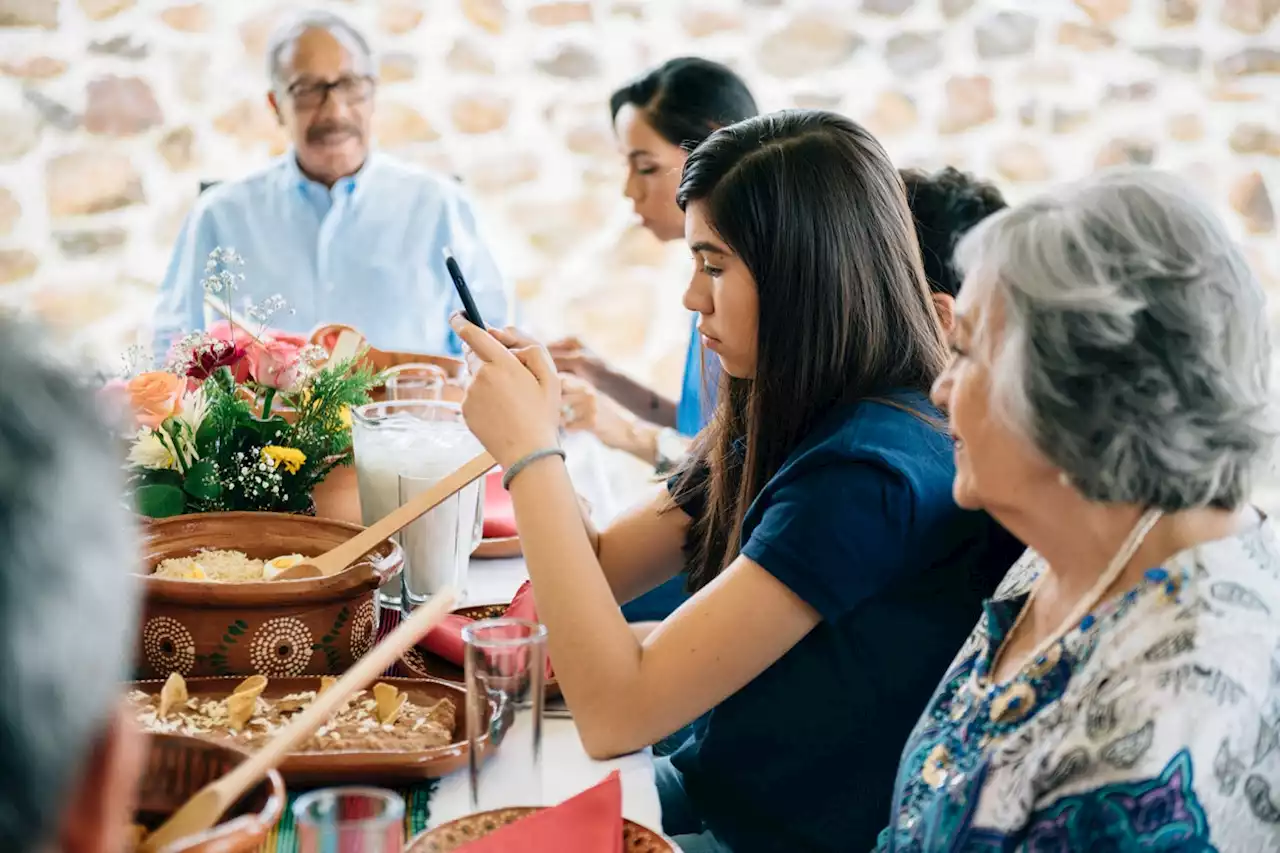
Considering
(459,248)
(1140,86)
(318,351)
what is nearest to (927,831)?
(318,351)

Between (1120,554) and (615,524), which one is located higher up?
(1120,554)

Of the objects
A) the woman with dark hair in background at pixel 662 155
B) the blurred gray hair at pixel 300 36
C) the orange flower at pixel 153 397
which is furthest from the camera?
the blurred gray hair at pixel 300 36

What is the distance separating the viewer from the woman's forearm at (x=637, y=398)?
3021mm

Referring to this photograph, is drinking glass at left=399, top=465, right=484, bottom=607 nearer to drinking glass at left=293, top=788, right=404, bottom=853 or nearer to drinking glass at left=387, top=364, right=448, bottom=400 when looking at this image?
drinking glass at left=387, top=364, right=448, bottom=400

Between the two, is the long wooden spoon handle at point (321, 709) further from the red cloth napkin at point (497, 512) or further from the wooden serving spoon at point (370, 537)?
the red cloth napkin at point (497, 512)

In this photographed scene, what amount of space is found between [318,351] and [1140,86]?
Result: 309 cm

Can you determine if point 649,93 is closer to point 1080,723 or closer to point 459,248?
point 459,248

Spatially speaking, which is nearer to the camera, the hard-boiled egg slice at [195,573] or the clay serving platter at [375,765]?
the clay serving platter at [375,765]

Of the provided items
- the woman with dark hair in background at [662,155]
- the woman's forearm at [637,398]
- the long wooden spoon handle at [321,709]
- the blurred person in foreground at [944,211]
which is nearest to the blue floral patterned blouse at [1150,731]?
the long wooden spoon handle at [321,709]

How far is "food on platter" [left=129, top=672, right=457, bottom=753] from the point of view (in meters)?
1.13

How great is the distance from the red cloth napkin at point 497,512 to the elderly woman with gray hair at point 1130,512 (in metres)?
0.92

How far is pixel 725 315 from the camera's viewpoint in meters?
1.38

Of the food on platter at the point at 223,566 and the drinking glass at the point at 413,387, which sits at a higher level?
the drinking glass at the point at 413,387

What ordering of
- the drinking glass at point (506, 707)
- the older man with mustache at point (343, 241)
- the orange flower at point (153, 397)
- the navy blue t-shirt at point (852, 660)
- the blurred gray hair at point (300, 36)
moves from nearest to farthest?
the drinking glass at point (506, 707) < the navy blue t-shirt at point (852, 660) < the orange flower at point (153, 397) < the blurred gray hair at point (300, 36) < the older man with mustache at point (343, 241)
